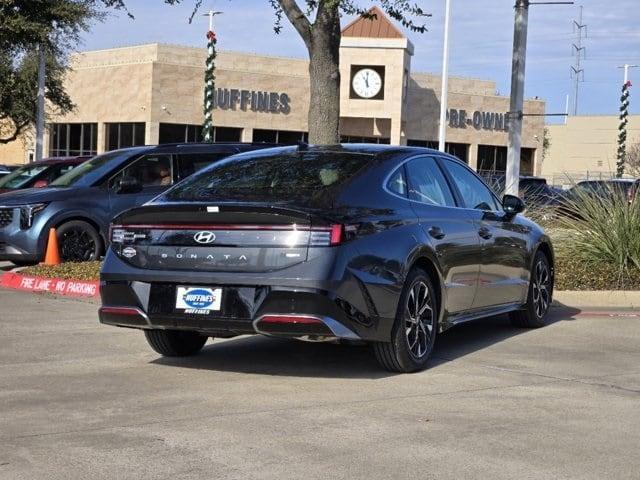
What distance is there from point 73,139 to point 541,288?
49.5 meters

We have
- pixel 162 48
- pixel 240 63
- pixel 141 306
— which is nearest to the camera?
pixel 141 306

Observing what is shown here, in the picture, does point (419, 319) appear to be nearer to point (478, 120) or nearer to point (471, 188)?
point (471, 188)

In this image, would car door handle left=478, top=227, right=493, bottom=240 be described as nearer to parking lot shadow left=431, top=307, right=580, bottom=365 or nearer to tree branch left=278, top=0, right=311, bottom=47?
parking lot shadow left=431, top=307, right=580, bottom=365

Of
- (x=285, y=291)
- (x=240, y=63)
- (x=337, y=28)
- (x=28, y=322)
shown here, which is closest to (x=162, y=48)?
(x=240, y=63)

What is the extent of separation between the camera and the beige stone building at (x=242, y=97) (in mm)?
50188

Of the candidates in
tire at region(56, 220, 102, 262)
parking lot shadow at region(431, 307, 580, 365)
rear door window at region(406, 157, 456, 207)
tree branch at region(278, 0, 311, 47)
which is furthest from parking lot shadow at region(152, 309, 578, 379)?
tree branch at region(278, 0, 311, 47)

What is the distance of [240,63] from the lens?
56750mm

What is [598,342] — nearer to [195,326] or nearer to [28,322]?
[195,326]

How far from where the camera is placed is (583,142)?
10162 centimetres

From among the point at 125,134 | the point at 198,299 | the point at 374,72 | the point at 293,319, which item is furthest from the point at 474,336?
the point at 374,72

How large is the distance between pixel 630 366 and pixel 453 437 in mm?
3013

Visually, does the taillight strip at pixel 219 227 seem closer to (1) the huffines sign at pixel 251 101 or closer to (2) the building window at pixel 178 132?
(2) the building window at pixel 178 132

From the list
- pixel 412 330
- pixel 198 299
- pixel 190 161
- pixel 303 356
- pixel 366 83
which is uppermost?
pixel 366 83

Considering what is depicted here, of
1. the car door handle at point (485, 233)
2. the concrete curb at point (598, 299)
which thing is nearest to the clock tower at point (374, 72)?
the concrete curb at point (598, 299)
